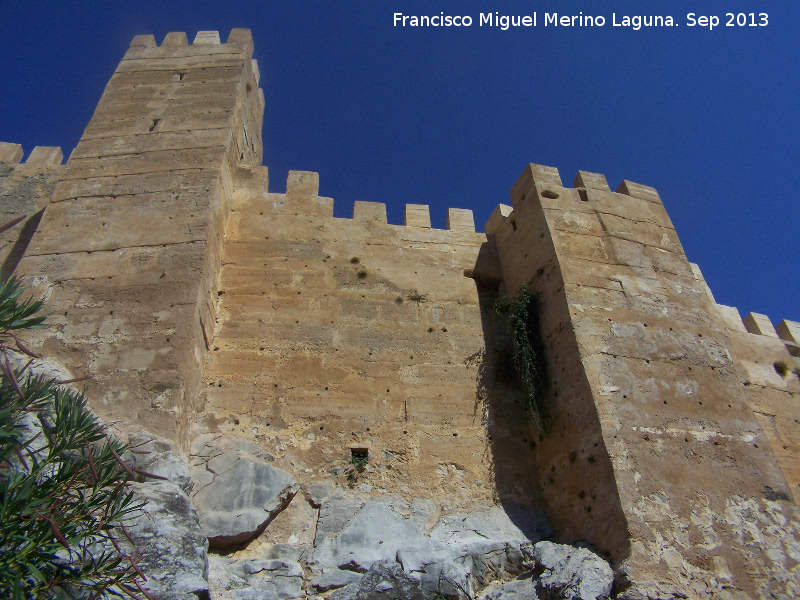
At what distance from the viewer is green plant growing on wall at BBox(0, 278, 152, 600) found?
4230 mm

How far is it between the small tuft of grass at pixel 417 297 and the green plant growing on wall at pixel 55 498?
13.4ft

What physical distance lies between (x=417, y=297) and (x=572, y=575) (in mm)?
3947

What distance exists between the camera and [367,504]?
6.36 metres

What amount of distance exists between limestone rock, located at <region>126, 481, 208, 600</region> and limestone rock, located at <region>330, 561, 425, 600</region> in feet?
4.12

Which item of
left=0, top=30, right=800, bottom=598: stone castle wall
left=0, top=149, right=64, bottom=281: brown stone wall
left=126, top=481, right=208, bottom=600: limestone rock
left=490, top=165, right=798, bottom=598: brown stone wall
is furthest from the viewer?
left=0, top=149, right=64, bottom=281: brown stone wall

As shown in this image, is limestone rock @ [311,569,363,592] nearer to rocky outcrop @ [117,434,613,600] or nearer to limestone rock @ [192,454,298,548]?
rocky outcrop @ [117,434,613,600]

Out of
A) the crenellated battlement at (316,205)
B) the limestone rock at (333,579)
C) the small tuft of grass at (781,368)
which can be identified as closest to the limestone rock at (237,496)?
the limestone rock at (333,579)

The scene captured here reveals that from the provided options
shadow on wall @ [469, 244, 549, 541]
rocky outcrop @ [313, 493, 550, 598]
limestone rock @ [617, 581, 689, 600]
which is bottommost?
limestone rock @ [617, 581, 689, 600]

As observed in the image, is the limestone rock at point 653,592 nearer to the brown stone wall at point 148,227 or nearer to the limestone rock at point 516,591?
the limestone rock at point 516,591

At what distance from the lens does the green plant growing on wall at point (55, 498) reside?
13.9 feet

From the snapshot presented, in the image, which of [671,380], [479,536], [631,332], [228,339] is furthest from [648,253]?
[228,339]

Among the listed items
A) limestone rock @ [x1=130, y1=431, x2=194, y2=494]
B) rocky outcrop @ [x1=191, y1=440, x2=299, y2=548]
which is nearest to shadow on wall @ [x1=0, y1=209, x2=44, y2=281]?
limestone rock @ [x1=130, y1=431, x2=194, y2=494]

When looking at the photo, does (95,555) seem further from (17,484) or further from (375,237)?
(375,237)

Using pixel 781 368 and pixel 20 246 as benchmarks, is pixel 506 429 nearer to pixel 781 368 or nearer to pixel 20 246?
pixel 781 368
